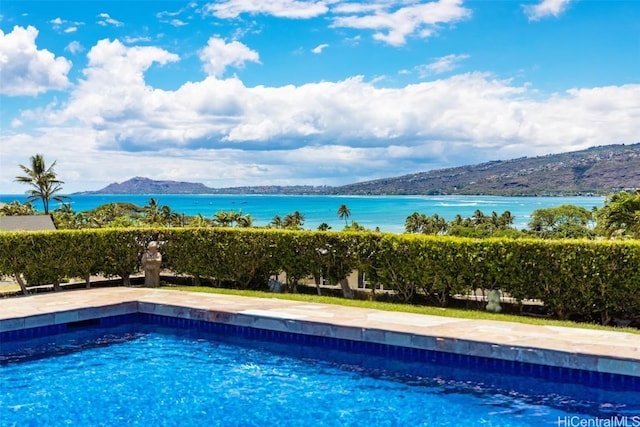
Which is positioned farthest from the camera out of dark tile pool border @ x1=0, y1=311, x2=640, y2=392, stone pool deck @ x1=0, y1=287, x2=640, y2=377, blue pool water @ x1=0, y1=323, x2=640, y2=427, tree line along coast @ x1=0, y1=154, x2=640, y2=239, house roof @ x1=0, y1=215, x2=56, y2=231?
house roof @ x1=0, y1=215, x2=56, y2=231

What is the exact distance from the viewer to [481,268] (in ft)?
35.8

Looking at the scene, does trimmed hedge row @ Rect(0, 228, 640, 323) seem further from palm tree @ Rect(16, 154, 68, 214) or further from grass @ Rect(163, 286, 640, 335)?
palm tree @ Rect(16, 154, 68, 214)

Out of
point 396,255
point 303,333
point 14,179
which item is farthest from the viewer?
point 14,179

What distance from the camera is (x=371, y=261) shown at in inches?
483

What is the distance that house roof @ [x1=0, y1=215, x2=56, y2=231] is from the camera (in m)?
28.6

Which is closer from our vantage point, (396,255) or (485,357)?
(485,357)

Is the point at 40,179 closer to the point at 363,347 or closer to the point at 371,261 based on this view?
the point at 371,261

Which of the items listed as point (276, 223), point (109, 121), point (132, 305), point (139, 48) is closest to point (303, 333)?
point (132, 305)

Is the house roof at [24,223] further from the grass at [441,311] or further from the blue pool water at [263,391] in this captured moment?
the blue pool water at [263,391]

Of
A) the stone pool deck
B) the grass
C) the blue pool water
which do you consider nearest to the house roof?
the stone pool deck

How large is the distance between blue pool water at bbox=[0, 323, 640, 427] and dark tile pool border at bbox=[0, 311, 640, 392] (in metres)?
0.12

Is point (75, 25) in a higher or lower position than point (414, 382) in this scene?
higher

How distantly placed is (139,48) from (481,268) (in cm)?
1359

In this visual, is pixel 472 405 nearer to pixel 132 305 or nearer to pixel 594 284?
pixel 594 284
